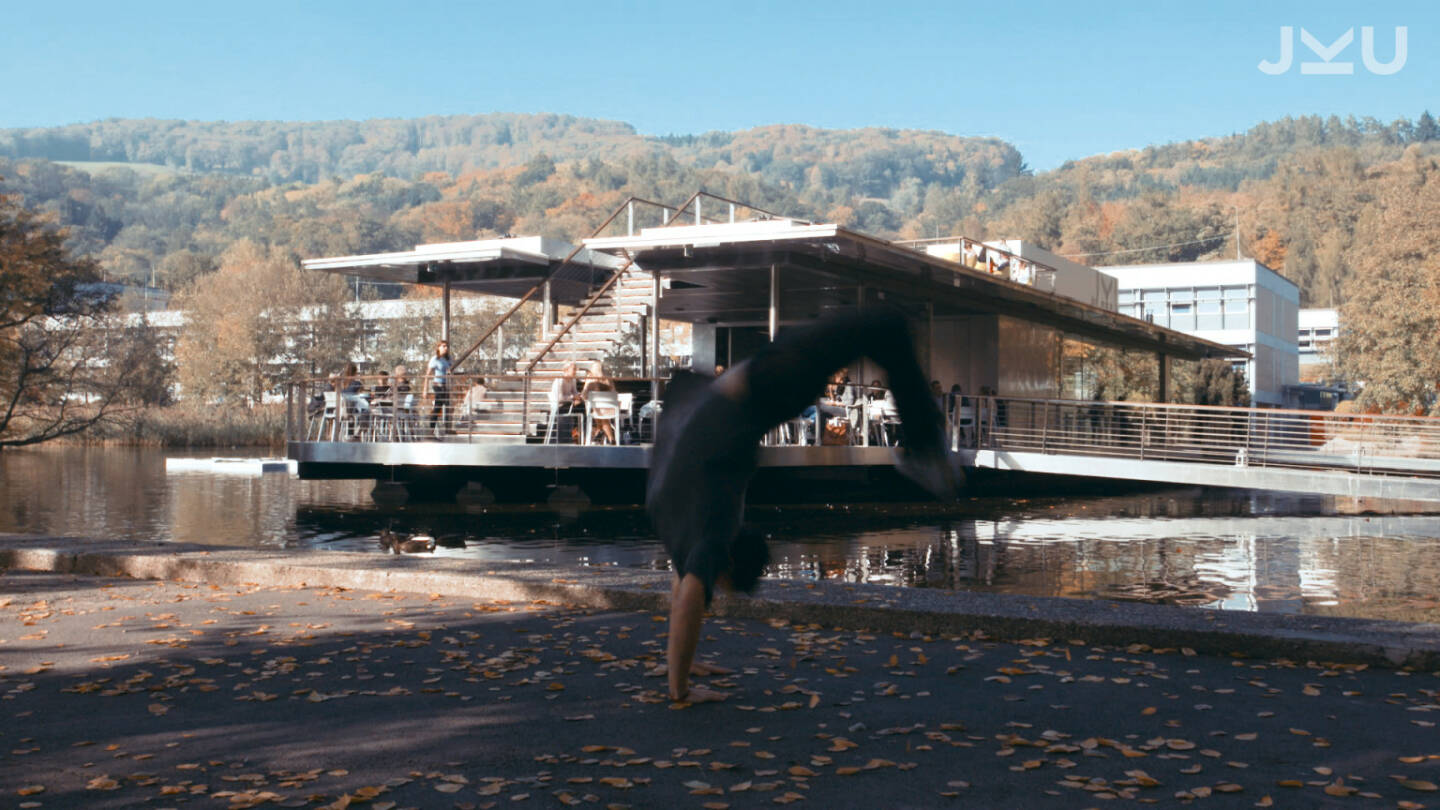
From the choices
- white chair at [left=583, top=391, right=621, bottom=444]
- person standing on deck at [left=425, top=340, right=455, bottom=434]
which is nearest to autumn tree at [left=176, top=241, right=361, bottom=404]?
person standing on deck at [left=425, top=340, right=455, bottom=434]

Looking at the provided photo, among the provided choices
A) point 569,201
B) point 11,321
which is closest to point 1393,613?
point 11,321

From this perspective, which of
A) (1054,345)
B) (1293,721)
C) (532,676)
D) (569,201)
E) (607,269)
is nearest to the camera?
(1293,721)

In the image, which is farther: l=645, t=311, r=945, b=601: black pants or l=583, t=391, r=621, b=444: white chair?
l=583, t=391, r=621, b=444: white chair

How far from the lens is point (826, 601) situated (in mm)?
7328

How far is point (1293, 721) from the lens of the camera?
4.96m

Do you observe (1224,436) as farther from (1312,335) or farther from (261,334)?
(1312,335)

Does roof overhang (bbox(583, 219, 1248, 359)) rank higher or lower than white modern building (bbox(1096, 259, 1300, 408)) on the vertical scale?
lower

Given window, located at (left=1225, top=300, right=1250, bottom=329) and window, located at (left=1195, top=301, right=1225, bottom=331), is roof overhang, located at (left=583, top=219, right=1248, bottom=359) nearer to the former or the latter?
window, located at (left=1225, top=300, right=1250, bottom=329)

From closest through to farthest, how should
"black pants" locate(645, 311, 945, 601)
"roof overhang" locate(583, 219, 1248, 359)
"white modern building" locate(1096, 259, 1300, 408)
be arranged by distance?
"black pants" locate(645, 311, 945, 601)
"roof overhang" locate(583, 219, 1248, 359)
"white modern building" locate(1096, 259, 1300, 408)

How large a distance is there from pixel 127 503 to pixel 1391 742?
20206mm

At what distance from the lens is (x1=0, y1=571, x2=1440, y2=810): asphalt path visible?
13.4 feet

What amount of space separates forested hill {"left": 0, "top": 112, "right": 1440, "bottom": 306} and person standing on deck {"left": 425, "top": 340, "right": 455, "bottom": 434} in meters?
50.3

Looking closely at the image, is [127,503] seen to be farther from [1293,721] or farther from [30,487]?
[1293,721]

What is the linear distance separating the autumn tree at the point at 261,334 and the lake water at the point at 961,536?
29.8 m
